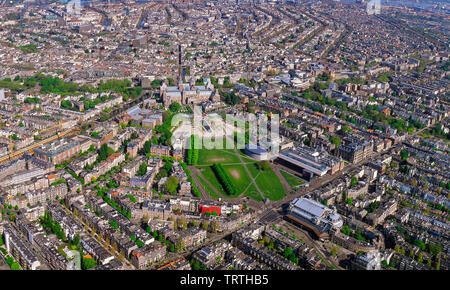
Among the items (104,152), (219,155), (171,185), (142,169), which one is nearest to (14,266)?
(171,185)

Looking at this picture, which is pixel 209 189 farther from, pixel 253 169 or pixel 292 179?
pixel 292 179

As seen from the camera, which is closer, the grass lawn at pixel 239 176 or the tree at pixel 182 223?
the tree at pixel 182 223

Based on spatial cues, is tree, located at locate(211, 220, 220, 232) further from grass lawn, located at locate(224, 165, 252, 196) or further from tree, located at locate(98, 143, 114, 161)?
tree, located at locate(98, 143, 114, 161)

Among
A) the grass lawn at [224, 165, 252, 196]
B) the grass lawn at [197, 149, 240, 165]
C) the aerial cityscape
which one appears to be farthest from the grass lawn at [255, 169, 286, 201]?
the grass lawn at [197, 149, 240, 165]

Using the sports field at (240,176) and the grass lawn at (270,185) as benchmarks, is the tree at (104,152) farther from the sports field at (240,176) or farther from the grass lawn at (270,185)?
the grass lawn at (270,185)

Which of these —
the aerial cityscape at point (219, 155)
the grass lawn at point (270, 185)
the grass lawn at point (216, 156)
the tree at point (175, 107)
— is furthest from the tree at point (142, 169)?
the tree at point (175, 107)

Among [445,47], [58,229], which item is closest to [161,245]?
[58,229]
